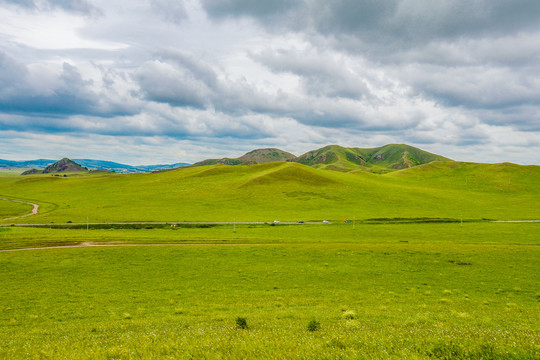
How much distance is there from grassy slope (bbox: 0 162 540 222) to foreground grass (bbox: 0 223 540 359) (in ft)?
162

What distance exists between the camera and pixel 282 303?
22.5 meters

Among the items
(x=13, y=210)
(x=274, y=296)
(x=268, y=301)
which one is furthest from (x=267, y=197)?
(x=268, y=301)

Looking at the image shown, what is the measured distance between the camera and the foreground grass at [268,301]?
9.38m

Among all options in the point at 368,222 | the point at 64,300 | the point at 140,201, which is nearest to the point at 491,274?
the point at 64,300

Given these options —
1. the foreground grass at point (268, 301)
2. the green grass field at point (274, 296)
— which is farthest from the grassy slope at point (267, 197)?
the foreground grass at point (268, 301)

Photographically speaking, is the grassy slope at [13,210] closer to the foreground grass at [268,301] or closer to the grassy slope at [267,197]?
the grassy slope at [267,197]

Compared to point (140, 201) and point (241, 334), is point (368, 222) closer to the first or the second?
point (241, 334)

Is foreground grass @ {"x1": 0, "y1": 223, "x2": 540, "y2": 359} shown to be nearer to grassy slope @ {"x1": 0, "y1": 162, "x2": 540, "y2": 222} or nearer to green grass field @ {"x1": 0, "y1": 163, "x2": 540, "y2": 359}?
green grass field @ {"x1": 0, "y1": 163, "x2": 540, "y2": 359}

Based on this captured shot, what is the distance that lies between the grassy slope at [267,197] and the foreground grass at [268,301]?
49.5 metres

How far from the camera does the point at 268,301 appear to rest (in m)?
23.2

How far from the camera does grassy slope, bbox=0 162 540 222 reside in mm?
95562

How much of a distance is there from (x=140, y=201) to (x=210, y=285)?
105m

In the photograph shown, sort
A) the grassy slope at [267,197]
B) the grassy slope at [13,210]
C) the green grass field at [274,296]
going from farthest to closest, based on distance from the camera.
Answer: the grassy slope at [267,197] → the grassy slope at [13,210] → the green grass field at [274,296]

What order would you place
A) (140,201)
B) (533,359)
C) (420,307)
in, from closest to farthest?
(533,359), (420,307), (140,201)
